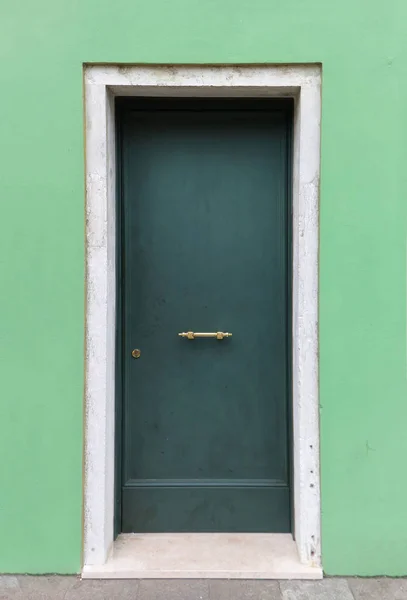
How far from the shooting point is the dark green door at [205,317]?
128 inches

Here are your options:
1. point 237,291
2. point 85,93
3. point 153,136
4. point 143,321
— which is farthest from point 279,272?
point 85,93

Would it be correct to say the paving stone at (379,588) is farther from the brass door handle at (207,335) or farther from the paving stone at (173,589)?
the brass door handle at (207,335)

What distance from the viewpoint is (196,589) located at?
112 inches

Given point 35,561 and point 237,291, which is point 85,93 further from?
point 35,561

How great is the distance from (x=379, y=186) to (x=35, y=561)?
9.85 ft

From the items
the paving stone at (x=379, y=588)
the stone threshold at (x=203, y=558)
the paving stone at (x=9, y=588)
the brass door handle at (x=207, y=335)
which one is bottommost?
the paving stone at (x=9, y=588)

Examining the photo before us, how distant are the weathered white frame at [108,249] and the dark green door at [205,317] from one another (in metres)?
0.27

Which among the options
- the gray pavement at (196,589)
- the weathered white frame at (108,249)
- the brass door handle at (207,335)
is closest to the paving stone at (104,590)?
the gray pavement at (196,589)

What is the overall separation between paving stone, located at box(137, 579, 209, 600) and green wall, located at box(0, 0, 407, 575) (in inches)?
17.7

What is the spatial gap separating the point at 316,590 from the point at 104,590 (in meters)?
1.20

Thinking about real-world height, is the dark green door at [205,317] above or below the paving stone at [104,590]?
above

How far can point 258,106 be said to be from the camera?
3.22 metres

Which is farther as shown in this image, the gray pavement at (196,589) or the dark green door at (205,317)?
the dark green door at (205,317)

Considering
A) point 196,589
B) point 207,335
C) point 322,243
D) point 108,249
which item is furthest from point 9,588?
point 322,243
